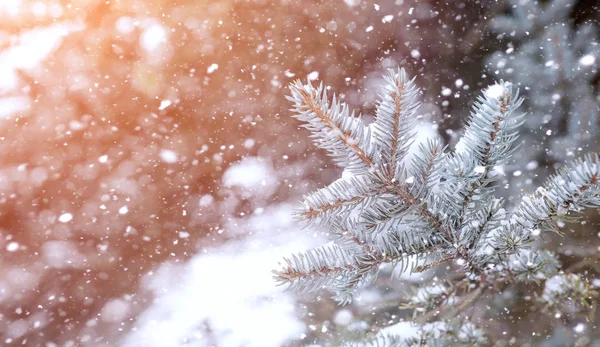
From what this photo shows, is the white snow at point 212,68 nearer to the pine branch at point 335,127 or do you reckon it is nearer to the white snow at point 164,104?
the white snow at point 164,104

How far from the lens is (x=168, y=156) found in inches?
37.5

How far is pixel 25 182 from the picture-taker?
3.03ft

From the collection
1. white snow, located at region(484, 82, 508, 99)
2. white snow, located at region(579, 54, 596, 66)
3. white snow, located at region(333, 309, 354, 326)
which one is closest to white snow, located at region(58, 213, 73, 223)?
white snow, located at region(333, 309, 354, 326)

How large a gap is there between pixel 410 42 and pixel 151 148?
639 mm

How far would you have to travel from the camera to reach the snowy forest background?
0.87 metres

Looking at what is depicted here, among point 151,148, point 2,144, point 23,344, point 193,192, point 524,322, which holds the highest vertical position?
point 2,144

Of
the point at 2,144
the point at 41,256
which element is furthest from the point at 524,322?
the point at 2,144

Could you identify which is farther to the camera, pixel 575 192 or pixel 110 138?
pixel 110 138

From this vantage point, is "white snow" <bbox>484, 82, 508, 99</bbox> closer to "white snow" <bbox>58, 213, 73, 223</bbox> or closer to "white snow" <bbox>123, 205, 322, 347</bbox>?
"white snow" <bbox>123, 205, 322, 347</bbox>

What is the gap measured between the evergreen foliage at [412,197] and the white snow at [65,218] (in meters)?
0.74

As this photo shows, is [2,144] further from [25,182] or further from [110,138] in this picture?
[110,138]

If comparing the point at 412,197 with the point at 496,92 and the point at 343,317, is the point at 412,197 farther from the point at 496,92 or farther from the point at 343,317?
the point at 343,317

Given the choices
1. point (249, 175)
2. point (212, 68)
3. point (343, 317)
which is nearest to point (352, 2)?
point (212, 68)

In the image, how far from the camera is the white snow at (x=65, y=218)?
91 centimetres
